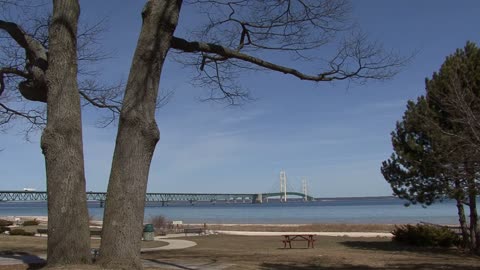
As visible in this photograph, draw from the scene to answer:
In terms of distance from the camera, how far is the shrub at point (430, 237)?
27.1m

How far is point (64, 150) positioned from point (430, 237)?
910 inches

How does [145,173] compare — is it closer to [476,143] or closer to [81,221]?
[81,221]

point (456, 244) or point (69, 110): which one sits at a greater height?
point (69, 110)

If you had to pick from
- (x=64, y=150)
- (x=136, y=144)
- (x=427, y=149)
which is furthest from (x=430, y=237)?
(x=64, y=150)

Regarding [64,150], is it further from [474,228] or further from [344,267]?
[474,228]

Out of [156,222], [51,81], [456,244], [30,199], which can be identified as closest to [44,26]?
[51,81]

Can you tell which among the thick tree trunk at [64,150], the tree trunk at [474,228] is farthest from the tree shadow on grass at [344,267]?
the tree trunk at [474,228]

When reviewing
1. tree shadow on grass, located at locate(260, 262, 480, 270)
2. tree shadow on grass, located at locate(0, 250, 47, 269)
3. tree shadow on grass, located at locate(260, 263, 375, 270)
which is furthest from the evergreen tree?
tree shadow on grass, located at locate(0, 250, 47, 269)

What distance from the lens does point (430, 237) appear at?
27312mm

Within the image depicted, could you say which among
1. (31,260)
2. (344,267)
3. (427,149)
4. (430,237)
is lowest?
(344,267)

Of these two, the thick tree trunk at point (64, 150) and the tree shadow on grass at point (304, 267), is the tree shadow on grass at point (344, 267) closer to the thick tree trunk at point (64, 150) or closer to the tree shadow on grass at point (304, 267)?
the tree shadow on grass at point (304, 267)

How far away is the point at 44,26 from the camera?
13180 mm

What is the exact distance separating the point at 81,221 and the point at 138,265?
991 mm

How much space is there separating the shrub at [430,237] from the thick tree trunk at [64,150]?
22.8 m
